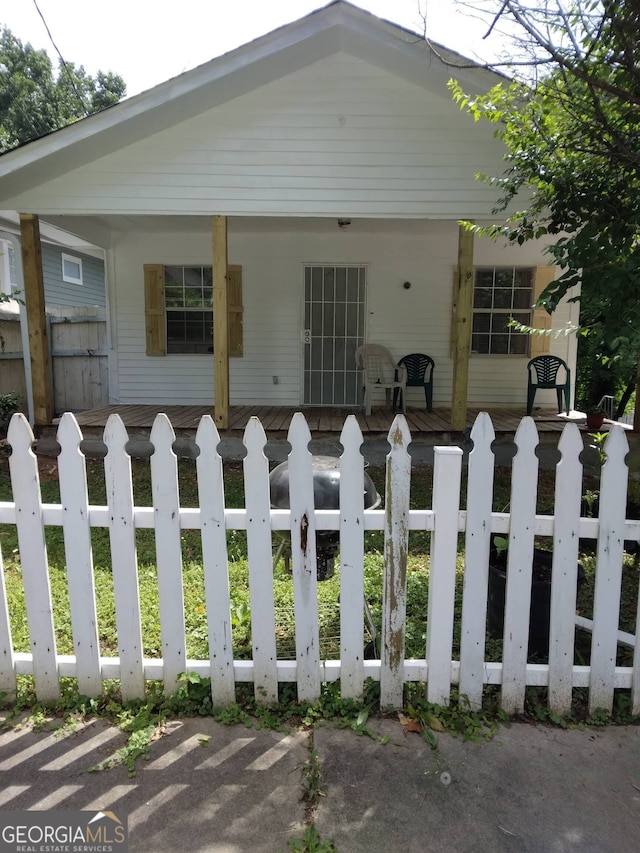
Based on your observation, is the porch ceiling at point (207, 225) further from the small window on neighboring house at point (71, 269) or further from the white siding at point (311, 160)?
the small window on neighboring house at point (71, 269)

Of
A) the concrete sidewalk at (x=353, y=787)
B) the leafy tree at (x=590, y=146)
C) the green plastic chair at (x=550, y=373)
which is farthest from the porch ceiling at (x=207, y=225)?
the concrete sidewalk at (x=353, y=787)

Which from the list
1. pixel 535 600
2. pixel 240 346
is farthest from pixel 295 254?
pixel 535 600

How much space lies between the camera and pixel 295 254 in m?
7.68

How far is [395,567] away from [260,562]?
48 centimetres

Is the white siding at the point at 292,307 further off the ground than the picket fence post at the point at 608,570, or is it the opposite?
the white siding at the point at 292,307

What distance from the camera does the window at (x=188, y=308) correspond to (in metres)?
7.87

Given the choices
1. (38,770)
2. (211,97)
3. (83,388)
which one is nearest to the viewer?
(38,770)

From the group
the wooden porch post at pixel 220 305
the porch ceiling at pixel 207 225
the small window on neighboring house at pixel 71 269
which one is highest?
the small window on neighboring house at pixel 71 269

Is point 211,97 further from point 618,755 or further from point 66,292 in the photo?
point 66,292

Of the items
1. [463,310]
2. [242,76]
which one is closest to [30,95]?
[242,76]

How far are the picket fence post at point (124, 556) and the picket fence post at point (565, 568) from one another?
1476 mm

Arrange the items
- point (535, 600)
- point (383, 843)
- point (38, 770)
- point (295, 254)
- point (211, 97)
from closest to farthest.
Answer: point (383, 843) < point (38, 770) < point (535, 600) < point (211, 97) < point (295, 254)

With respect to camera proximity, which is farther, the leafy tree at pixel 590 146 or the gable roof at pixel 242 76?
the gable roof at pixel 242 76

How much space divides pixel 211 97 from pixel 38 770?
19.1 ft
